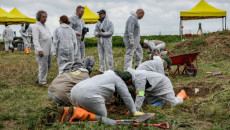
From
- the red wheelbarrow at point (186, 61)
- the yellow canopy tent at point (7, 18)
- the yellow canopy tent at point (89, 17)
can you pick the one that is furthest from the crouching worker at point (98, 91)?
the yellow canopy tent at point (89, 17)

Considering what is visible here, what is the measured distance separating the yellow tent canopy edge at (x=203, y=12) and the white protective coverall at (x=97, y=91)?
1456cm

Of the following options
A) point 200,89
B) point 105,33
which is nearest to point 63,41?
point 105,33

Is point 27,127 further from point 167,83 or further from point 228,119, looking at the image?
point 228,119

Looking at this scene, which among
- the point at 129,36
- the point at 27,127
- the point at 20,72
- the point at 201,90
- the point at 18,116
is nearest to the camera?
the point at 27,127

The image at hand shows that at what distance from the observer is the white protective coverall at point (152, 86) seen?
4.39m

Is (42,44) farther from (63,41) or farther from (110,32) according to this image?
(110,32)

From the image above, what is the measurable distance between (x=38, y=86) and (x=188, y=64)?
4.56 metres

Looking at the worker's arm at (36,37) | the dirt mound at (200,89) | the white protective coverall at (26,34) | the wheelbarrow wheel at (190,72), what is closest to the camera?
the dirt mound at (200,89)

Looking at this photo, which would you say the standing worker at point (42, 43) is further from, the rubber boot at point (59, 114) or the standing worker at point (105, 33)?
the rubber boot at point (59, 114)

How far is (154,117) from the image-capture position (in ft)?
13.1

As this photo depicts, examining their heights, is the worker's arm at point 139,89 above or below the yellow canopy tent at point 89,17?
below

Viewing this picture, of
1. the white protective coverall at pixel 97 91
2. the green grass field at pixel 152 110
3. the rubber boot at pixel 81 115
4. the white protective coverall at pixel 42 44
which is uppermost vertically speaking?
the white protective coverall at pixel 42 44

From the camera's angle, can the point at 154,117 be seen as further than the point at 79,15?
No

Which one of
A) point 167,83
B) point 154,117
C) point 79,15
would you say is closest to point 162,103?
point 167,83
